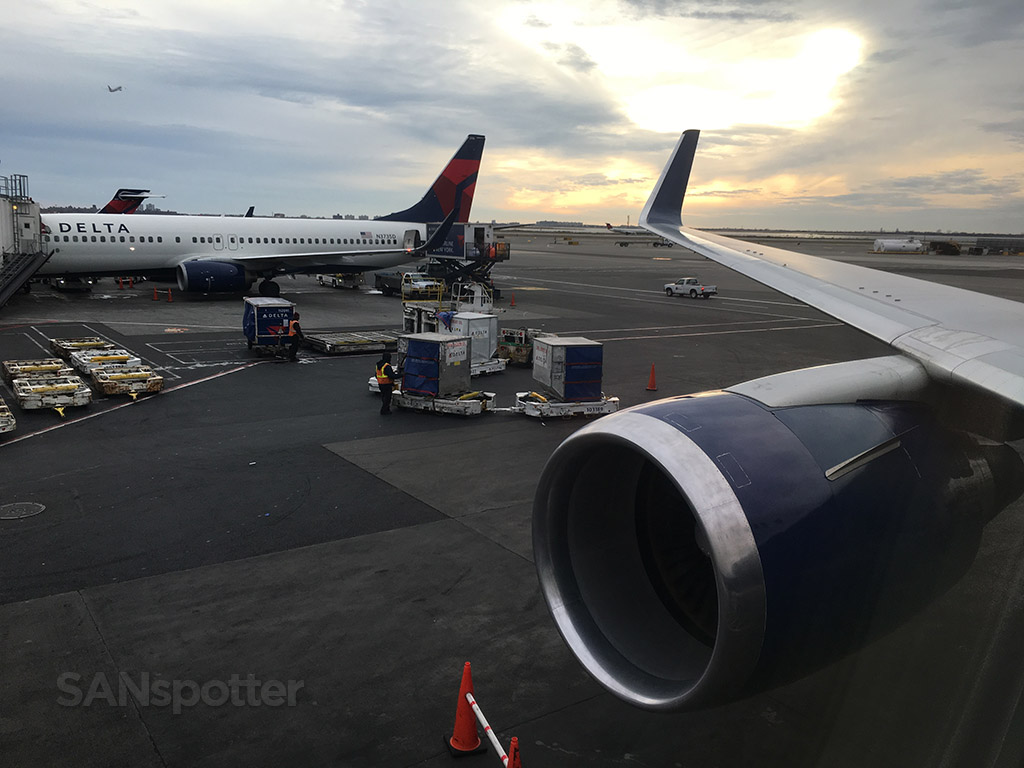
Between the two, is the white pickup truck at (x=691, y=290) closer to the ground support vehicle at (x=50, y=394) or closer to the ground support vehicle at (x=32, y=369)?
the ground support vehicle at (x=32, y=369)

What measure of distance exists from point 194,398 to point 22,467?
196 inches

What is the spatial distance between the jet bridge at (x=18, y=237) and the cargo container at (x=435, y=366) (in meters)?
19.3

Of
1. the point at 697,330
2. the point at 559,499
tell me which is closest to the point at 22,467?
the point at 559,499

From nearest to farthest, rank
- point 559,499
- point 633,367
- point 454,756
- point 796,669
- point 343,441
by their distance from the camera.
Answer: point 796,669
point 559,499
point 454,756
point 343,441
point 633,367

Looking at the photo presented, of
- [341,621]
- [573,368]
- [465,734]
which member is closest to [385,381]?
[573,368]

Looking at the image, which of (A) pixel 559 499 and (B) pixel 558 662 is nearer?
(A) pixel 559 499

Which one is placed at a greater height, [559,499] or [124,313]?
[559,499]

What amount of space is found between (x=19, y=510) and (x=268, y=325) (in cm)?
1176

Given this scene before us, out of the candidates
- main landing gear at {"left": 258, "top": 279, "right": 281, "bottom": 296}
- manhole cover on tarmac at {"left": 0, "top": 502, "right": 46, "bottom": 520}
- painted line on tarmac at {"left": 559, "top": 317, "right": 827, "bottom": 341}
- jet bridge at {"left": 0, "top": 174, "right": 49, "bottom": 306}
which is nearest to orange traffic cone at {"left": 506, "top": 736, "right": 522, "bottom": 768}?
manhole cover on tarmac at {"left": 0, "top": 502, "right": 46, "bottom": 520}

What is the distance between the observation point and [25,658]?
670cm

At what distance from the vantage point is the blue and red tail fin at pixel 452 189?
1731 inches

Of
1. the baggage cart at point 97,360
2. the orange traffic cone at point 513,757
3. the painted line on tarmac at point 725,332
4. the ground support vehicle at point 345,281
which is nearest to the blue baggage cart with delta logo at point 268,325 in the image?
the baggage cart at point 97,360

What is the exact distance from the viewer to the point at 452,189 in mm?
44656

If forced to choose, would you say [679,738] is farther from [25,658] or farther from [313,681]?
[25,658]
